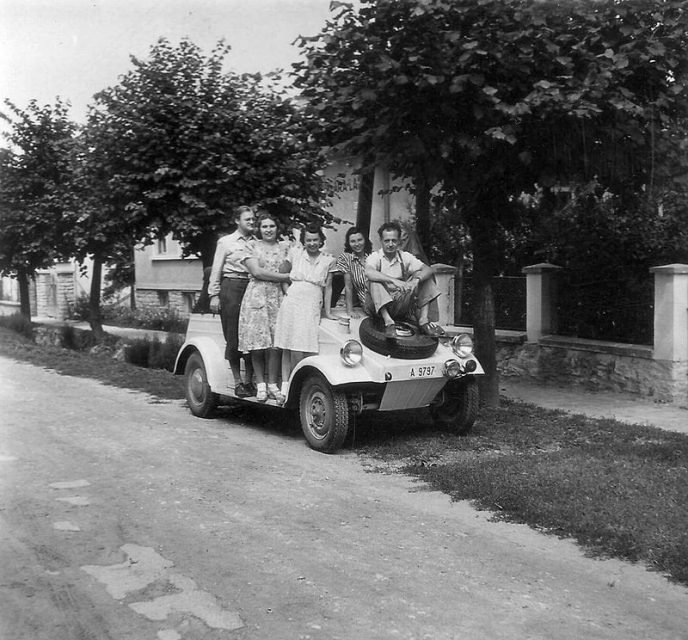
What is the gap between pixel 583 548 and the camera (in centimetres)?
522

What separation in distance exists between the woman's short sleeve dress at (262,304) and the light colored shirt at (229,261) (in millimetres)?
284

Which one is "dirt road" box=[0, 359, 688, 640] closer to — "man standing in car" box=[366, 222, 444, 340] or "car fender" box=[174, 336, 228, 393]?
"man standing in car" box=[366, 222, 444, 340]

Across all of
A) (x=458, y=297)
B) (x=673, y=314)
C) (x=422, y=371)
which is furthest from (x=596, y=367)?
(x=422, y=371)

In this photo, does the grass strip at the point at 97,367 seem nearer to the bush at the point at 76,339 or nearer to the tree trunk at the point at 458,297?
the bush at the point at 76,339

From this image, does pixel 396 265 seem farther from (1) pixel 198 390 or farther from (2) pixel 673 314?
(2) pixel 673 314

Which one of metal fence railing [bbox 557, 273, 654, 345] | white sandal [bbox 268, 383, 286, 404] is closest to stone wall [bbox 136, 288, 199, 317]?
metal fence railing [bbox 557, 273, 654, 345]

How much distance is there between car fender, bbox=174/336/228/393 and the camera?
9.55 metres

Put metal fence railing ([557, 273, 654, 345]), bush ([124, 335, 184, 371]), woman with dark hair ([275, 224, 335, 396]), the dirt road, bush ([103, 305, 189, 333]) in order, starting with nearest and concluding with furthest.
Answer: the dirt road, woman with dark hair ([275, 224, 335, 396]), metal fence railing ([557, 273, 654, 345]), bush ([124, 335, 184, 371]), bush ([103, 305, 189, 333])

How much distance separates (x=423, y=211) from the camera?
548 inches

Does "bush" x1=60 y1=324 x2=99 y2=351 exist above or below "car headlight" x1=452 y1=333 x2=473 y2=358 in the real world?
below

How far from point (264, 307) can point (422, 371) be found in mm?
1821

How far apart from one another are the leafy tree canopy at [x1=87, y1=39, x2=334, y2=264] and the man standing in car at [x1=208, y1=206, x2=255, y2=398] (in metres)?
3.06

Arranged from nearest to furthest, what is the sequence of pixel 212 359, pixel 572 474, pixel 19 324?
pixel 572 474
pixel 212 359
pixel 19 324

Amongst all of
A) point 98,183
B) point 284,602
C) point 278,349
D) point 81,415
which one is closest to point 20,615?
point 284,602
